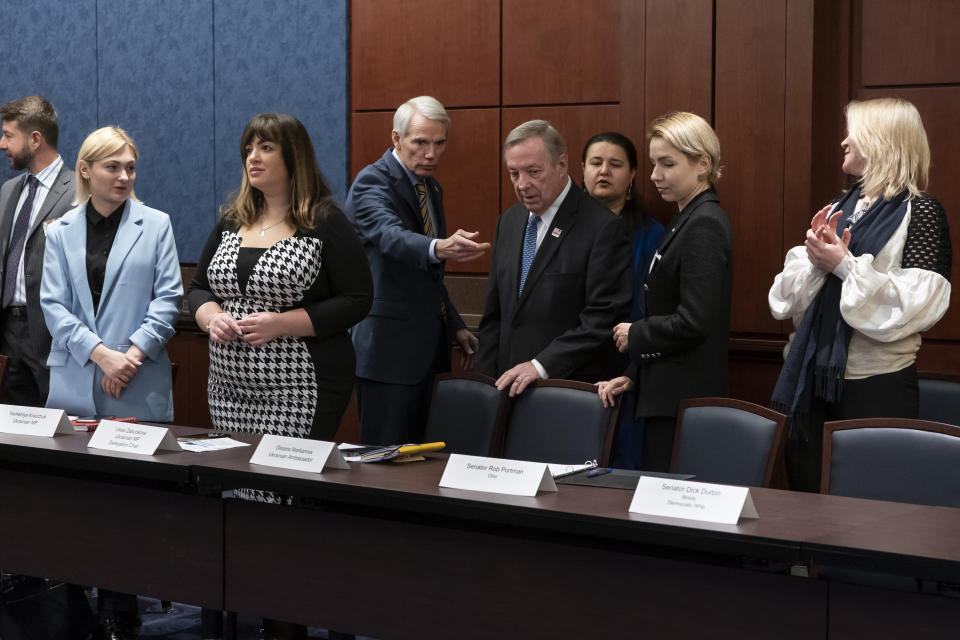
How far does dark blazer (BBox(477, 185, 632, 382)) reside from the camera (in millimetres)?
3520

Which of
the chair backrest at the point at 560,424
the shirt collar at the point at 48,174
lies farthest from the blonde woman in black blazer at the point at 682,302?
the shirt collar at the point at 48,174

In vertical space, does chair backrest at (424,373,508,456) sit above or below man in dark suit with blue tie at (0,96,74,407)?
below

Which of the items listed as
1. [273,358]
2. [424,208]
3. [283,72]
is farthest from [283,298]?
[283,72]

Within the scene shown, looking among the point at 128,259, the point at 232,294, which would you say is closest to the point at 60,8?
the point at 128,259

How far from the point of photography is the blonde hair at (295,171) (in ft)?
11.0

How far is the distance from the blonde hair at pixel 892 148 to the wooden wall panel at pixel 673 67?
1154mm

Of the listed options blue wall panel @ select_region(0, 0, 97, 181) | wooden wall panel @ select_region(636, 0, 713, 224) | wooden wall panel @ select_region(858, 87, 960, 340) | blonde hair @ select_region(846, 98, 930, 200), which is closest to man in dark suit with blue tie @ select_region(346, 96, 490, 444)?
wooden wall panel @ select_region(636, 0, 713, 224)

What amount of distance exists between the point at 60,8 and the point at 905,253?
16.4 ft

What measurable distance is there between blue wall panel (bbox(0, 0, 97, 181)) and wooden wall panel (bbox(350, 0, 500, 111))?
1.78 metres

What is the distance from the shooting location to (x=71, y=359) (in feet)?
12.0

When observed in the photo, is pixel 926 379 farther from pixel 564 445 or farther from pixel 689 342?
pixel 564 445

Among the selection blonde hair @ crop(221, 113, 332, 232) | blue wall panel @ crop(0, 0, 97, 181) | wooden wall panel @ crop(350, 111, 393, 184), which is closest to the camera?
blonde hair @ crop(221, 113, 332, 232)

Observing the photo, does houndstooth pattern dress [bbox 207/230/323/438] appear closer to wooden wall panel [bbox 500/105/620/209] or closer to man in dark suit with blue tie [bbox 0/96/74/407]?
man in dark suit with blue tie [bbox 0/96/74/407]

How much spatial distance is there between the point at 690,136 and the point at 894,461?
136 centimetres
